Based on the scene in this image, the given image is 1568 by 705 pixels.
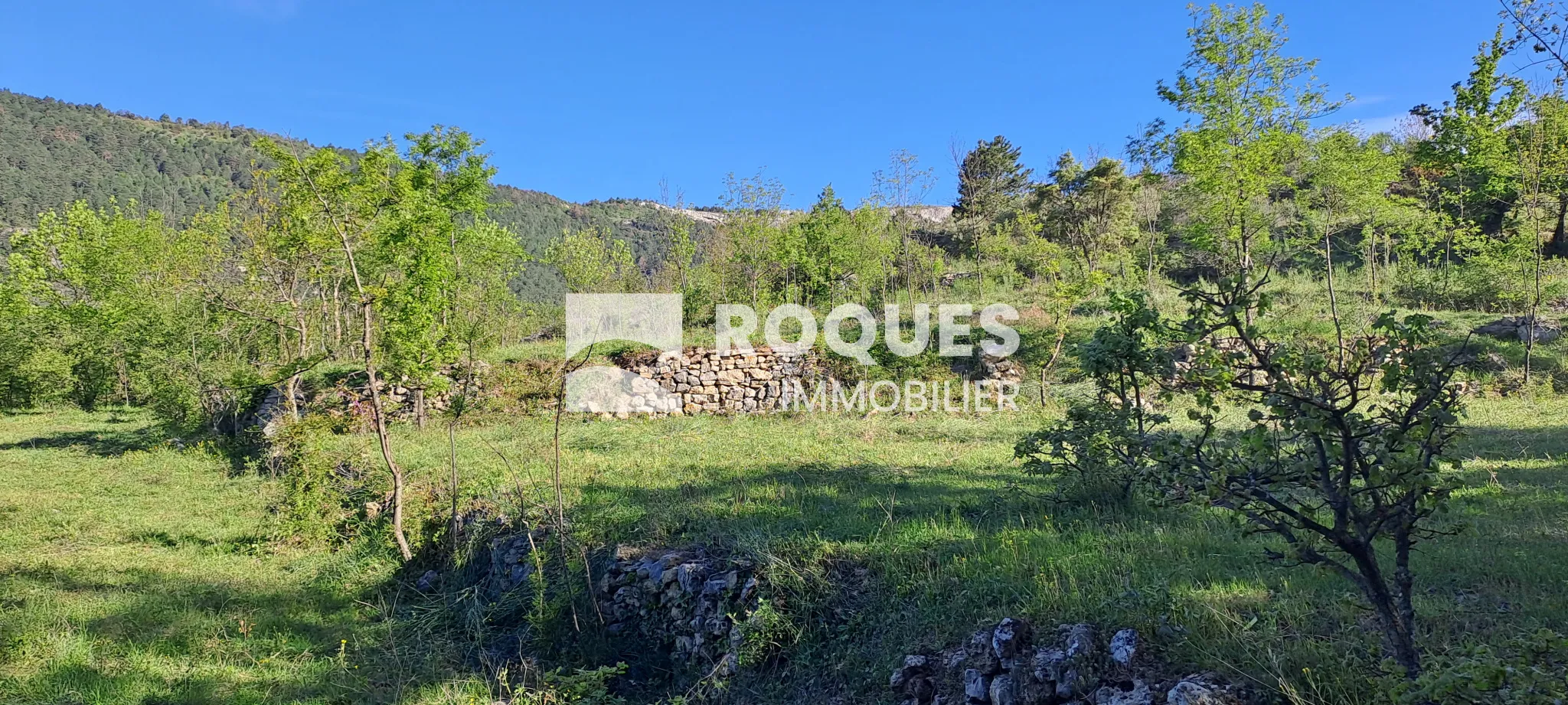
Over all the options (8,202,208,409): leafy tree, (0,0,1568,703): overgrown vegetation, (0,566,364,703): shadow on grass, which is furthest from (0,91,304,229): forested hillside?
(0,566,364,703): shadow on grass

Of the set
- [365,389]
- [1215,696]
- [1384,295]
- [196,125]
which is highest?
[196,125]

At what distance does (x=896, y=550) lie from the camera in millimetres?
4664

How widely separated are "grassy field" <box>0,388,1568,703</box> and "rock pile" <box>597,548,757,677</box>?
227 millimetres

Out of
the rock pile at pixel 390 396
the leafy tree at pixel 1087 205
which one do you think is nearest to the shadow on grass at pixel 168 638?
the rock pile at pixel 390 396

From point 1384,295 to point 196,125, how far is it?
9328 cm

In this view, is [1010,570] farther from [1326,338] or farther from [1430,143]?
[1430,143]

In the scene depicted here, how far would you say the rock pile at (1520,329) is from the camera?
12.3 metres

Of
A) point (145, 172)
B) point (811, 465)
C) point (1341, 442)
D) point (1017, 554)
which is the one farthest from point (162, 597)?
point (145, 172)

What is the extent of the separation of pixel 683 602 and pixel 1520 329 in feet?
54.1

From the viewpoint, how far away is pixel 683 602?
4812 millimetres

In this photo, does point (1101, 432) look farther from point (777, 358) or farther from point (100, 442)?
point (100, 442)

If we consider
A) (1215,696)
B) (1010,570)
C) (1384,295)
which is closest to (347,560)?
(1010,570)

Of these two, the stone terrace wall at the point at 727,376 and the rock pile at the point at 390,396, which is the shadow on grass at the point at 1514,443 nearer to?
the stone terrace wall at the point at 727,376

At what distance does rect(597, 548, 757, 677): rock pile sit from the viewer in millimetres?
4469
